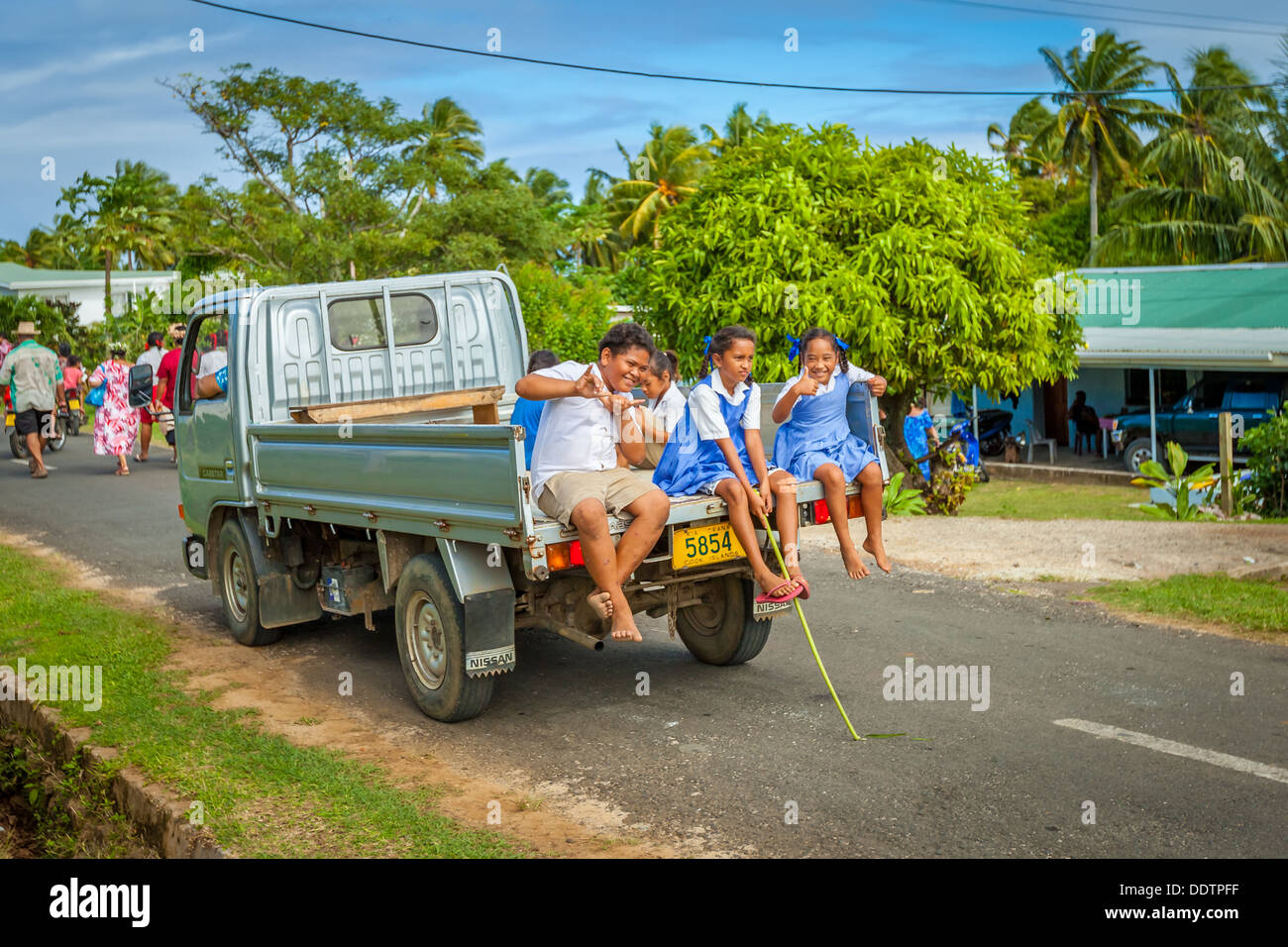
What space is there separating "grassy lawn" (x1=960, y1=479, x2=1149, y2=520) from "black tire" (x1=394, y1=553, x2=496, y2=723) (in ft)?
35.3

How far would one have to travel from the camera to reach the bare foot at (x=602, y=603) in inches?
222

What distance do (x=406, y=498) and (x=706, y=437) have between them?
1.52m

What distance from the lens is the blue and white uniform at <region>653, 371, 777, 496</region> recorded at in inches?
239

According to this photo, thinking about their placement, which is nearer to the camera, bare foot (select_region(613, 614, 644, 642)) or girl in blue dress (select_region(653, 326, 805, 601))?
bare foot (select_region(613, 614, 644, 642))

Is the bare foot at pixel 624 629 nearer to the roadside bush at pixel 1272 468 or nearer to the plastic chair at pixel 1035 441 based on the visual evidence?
the roadside bush at pixel 1272 468

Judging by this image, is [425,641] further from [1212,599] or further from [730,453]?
[1212,599]

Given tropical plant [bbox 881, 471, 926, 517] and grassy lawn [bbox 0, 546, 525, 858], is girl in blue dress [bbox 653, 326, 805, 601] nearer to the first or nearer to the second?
grassy lawn [bbox 0, 546, 525, 858]

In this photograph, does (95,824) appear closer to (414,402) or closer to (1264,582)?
(414,402)

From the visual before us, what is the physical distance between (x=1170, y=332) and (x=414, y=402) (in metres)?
20.3

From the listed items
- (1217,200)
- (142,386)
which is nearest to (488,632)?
(142,386)

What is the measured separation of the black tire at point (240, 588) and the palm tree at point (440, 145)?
30.3m

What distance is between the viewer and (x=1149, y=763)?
5.33 m

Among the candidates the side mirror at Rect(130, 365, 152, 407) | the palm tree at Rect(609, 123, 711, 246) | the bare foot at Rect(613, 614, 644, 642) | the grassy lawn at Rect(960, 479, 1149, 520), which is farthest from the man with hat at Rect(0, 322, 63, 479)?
the palm tree at Rect(609, 123, 711, 246)

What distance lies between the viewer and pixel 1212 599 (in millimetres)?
8359
